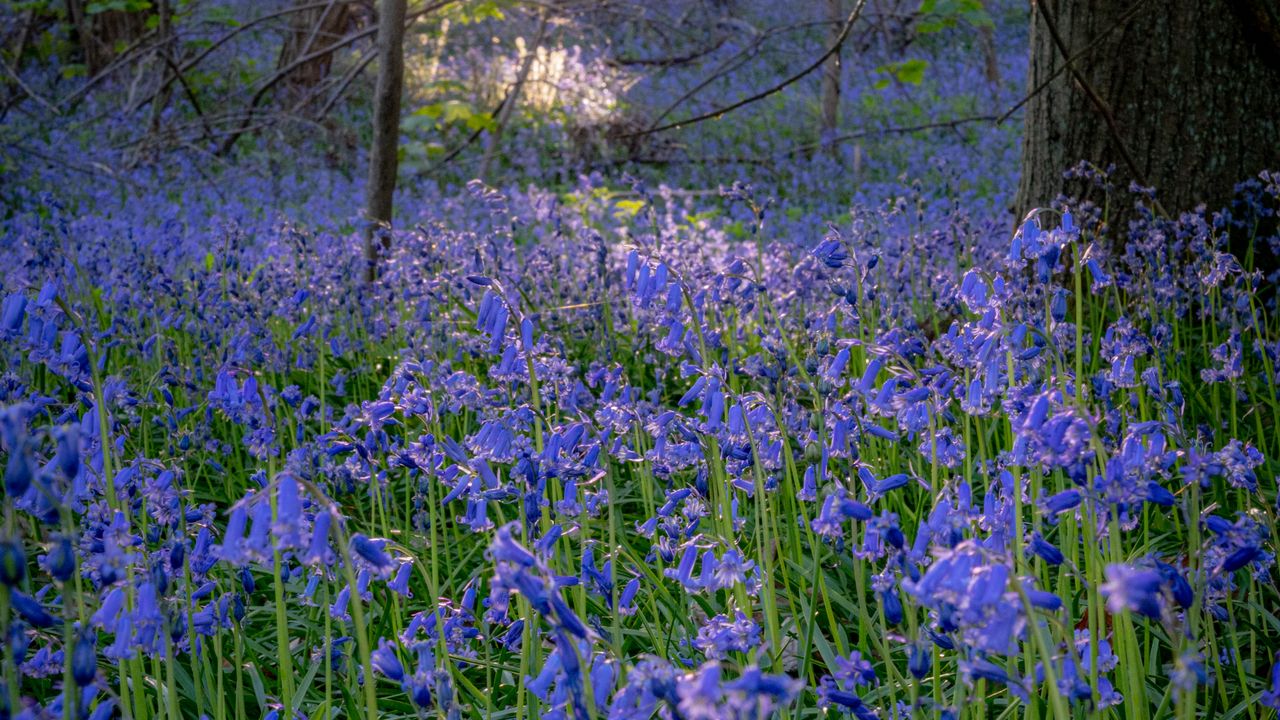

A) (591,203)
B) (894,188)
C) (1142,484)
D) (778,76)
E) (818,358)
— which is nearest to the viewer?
→ (1142,484)

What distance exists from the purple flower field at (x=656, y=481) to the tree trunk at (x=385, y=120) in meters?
0.15

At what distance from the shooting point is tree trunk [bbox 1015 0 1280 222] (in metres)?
4.70

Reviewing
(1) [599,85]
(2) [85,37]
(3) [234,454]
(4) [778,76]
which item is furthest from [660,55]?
(3) [234,454]

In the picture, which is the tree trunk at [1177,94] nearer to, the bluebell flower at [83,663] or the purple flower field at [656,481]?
the purple flower field at [656,481]

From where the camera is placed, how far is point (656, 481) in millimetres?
4066

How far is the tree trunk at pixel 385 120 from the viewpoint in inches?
211

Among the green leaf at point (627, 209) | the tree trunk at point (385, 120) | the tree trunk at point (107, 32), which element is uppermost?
the tree trunk at point (107, 32)

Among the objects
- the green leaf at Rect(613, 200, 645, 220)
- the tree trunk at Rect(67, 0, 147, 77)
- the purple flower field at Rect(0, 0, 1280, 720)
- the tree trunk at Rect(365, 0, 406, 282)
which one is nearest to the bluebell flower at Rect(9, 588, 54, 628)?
the purple flower field at Rect(0, 0, 1280, 720)

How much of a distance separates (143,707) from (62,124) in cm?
1184

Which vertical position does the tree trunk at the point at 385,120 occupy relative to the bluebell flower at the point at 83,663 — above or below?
above

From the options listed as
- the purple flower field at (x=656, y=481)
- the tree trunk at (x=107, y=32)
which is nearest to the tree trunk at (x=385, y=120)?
the purple flower field at (x=656, y=481)

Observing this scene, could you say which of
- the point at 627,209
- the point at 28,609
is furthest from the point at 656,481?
the point at 627,209

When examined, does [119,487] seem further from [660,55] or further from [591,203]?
[660,55]

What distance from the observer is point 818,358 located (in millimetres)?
2732
